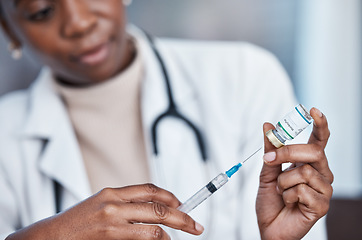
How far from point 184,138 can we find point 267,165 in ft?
1.30

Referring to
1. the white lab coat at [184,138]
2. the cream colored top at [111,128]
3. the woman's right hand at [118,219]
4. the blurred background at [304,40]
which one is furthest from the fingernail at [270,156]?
the blurred background at [304,40]

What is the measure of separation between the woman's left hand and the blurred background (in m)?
1.01

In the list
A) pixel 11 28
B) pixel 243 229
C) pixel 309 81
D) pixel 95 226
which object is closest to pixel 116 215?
pixel 95 226

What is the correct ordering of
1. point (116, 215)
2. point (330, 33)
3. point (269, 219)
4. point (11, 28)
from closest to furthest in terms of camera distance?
point (116, 215) < point (269, 219) < point (11, 28) < point (330, 33)

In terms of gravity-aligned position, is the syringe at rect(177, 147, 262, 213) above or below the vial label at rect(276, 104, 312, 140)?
below

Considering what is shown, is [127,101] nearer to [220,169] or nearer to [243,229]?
[220,169]

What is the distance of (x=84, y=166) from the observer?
108 centimetres

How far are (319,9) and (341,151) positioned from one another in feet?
2.03

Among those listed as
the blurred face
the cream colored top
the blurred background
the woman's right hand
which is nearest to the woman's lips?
the blurred face

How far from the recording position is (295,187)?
636 millimetres

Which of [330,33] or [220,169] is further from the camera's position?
[330,33]

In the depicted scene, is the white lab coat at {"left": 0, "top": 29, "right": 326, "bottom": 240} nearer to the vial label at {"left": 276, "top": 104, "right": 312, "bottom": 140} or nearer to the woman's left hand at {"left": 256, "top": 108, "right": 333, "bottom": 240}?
the woman's left hand at {"left": 256, "top": 108, "right": 333, "bottom": 240}

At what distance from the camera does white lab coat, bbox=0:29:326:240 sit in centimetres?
99

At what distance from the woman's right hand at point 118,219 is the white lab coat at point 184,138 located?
0.33 metres
